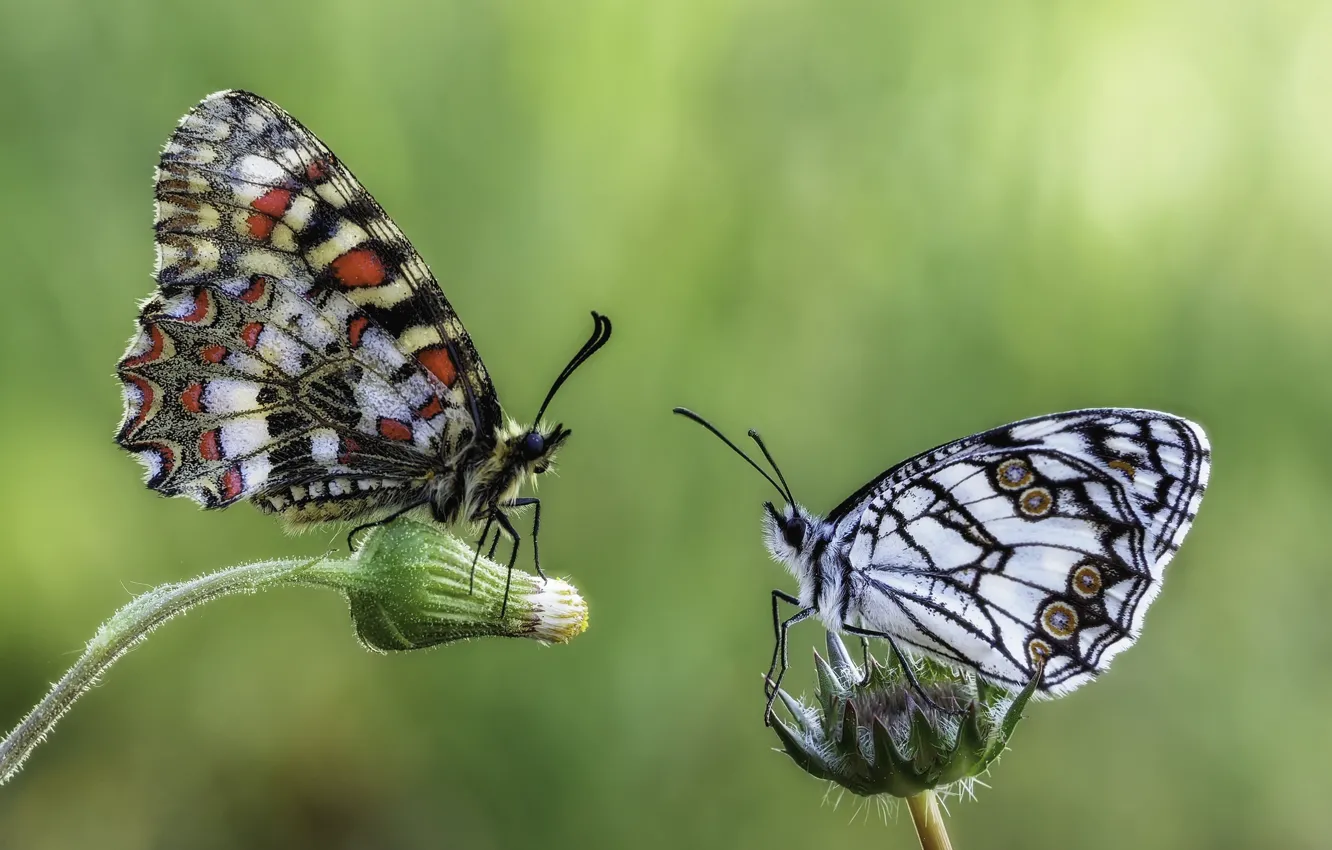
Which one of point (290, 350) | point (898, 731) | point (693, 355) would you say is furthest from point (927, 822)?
point (693, 355)

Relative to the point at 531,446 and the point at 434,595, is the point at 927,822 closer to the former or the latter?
the point at 434,595

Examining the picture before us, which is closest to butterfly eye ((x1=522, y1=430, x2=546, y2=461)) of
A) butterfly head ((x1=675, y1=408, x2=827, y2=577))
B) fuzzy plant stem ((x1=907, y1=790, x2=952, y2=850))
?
butterfly head ((x1=675, y1=408, x2=827, y2=577))

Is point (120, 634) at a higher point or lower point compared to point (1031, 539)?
lower

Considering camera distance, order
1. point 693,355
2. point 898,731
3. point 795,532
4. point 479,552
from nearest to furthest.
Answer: point 898,731, point 479,552, point 795,532, point 693,355

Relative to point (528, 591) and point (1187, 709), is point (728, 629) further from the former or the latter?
point (528, 591)

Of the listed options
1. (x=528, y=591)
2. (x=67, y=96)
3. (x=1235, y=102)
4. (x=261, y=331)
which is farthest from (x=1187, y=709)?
(x=67, y=96)

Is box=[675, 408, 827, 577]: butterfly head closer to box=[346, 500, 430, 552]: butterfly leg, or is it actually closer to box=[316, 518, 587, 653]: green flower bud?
box=[316, 518, 587, 653]: green flower bud
